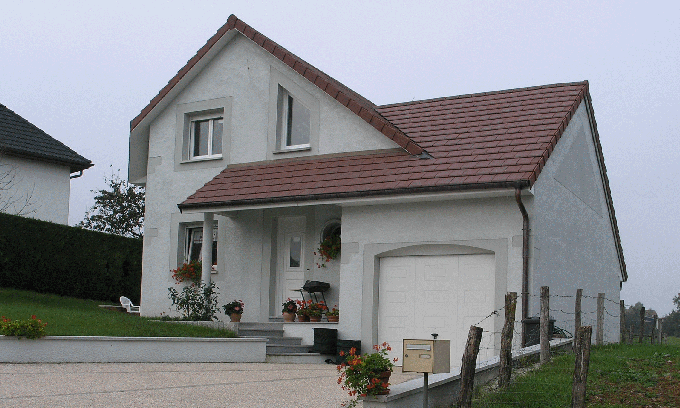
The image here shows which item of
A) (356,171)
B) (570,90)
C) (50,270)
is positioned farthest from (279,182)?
(50,270)

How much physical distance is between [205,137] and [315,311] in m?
5.78

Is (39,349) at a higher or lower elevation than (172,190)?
lower

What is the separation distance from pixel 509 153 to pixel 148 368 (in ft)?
24.8

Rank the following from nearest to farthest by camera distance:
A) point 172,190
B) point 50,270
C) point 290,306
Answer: point 290,306, point 172,190, point 50,270

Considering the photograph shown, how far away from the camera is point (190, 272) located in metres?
18.7

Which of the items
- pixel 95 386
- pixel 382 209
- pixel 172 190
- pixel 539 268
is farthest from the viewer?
pixel 172 190

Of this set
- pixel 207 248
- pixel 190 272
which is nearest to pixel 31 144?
pixel 190 272

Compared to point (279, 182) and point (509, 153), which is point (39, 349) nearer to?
point (279, 182)

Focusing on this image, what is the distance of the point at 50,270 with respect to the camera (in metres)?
23.5

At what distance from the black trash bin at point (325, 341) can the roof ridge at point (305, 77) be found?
3.97 metres

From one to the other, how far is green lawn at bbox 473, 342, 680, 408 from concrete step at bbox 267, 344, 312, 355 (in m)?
5.34

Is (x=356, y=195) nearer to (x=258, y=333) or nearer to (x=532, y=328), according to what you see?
(x=258, y=333)

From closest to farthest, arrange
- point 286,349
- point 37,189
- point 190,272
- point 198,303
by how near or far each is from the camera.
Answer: point 286,349 < point 198,303 < point 190,272 < point 37,189

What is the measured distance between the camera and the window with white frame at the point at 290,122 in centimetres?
1844
